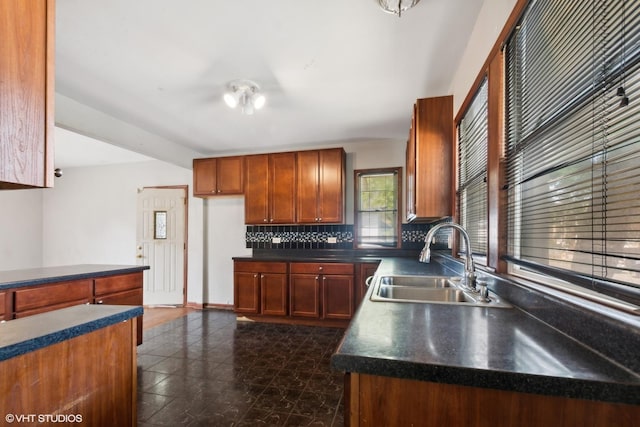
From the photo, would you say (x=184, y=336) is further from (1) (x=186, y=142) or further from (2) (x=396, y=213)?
(2) (x=396, y=213)

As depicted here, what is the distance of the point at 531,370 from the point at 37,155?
4.68ft

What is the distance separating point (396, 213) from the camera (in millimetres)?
4016

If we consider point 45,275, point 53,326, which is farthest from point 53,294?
point 53,326

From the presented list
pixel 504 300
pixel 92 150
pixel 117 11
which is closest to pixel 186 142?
pixel 92 150

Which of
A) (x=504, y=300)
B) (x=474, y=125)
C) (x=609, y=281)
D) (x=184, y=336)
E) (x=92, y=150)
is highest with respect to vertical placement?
(x=92, y=150)

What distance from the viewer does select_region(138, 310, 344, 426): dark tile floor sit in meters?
1.85

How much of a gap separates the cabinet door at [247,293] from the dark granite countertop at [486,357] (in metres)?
3.08

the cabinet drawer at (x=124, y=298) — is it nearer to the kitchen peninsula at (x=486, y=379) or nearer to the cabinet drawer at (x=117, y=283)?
the cabinet drawer at (x=117, y=283)

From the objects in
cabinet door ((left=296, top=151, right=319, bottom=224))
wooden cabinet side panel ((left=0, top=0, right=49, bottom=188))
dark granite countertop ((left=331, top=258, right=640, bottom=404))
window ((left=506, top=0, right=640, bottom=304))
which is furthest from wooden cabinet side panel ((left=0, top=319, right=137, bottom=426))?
cabinet door ((left=296, top=151, right=319, bottom=224))

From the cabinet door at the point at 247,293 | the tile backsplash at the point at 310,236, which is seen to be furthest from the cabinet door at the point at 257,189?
the cabinet door at the point at 247,293

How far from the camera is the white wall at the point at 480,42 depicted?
56.6 inches

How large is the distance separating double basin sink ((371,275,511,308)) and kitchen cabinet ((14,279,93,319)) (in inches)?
93.9

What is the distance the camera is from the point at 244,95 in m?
2.50

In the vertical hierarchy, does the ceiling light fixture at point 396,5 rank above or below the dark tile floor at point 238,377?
above
